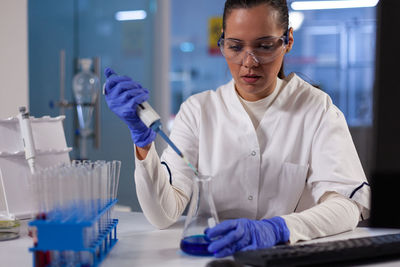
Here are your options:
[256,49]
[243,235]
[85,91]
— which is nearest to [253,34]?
[256,49]

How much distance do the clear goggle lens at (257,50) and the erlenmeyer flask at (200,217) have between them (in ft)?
1.88

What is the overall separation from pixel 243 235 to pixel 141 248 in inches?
10.8

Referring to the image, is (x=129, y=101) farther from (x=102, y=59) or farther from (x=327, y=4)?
(x=327, y=4)

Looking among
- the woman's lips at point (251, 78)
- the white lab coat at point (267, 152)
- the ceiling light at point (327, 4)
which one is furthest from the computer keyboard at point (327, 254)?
the ceiling light at point (327, 4)

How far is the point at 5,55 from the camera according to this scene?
2434 mm

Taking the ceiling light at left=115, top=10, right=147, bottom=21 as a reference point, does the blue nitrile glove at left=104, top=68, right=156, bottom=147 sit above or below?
below

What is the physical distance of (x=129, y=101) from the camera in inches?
48.0

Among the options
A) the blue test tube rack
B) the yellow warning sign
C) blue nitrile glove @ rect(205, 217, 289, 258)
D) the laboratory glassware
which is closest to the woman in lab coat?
blue nitrile glove @ rect(205, 217, 289, 258)

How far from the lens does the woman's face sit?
4.86ft

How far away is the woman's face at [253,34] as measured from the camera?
1480mm

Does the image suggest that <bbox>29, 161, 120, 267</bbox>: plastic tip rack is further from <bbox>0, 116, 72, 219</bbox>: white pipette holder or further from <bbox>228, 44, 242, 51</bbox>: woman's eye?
<bbox>228, 44, 242, 51</bbox>: woman's eye

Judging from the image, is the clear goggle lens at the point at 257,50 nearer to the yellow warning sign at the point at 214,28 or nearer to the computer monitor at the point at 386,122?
the computer monitor at the point at 386,122

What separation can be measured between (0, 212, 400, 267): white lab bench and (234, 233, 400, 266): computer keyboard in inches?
1.3

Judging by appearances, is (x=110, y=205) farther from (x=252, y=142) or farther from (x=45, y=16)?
(x=45, y=16)
